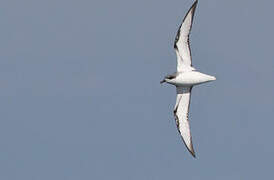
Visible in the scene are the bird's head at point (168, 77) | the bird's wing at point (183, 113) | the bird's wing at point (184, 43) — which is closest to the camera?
the bird's wing at point (184, 43)

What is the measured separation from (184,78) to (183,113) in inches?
217

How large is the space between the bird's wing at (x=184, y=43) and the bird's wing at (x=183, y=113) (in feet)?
12.3

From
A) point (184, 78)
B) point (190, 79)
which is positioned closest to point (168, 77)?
point (184, 78)

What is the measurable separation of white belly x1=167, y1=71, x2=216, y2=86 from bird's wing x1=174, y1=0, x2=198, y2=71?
92 cm

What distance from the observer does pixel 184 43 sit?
9031 centimetres

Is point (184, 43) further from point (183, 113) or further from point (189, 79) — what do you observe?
point (183, 113)

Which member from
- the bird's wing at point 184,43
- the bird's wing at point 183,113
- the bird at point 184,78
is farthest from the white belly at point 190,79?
the bird's wing at point 183,113

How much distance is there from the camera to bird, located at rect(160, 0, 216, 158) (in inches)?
3529

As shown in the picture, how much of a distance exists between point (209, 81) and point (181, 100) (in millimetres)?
6288

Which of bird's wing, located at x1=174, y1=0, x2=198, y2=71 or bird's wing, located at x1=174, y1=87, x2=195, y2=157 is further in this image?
bird's wing, located at x1=174, y1=87, x2=195, y2=157

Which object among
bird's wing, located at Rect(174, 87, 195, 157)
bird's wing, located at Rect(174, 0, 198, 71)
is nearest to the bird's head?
bird's wing, located at Rect(174, 0, 198, 71)

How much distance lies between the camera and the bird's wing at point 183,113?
93.9m

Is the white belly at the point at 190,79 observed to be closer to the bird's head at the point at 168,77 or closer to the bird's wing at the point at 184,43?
the bird's head at the point at 168,77

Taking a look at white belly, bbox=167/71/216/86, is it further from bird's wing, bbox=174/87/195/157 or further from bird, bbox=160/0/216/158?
bird's wing, bbox=174/87/195/157
